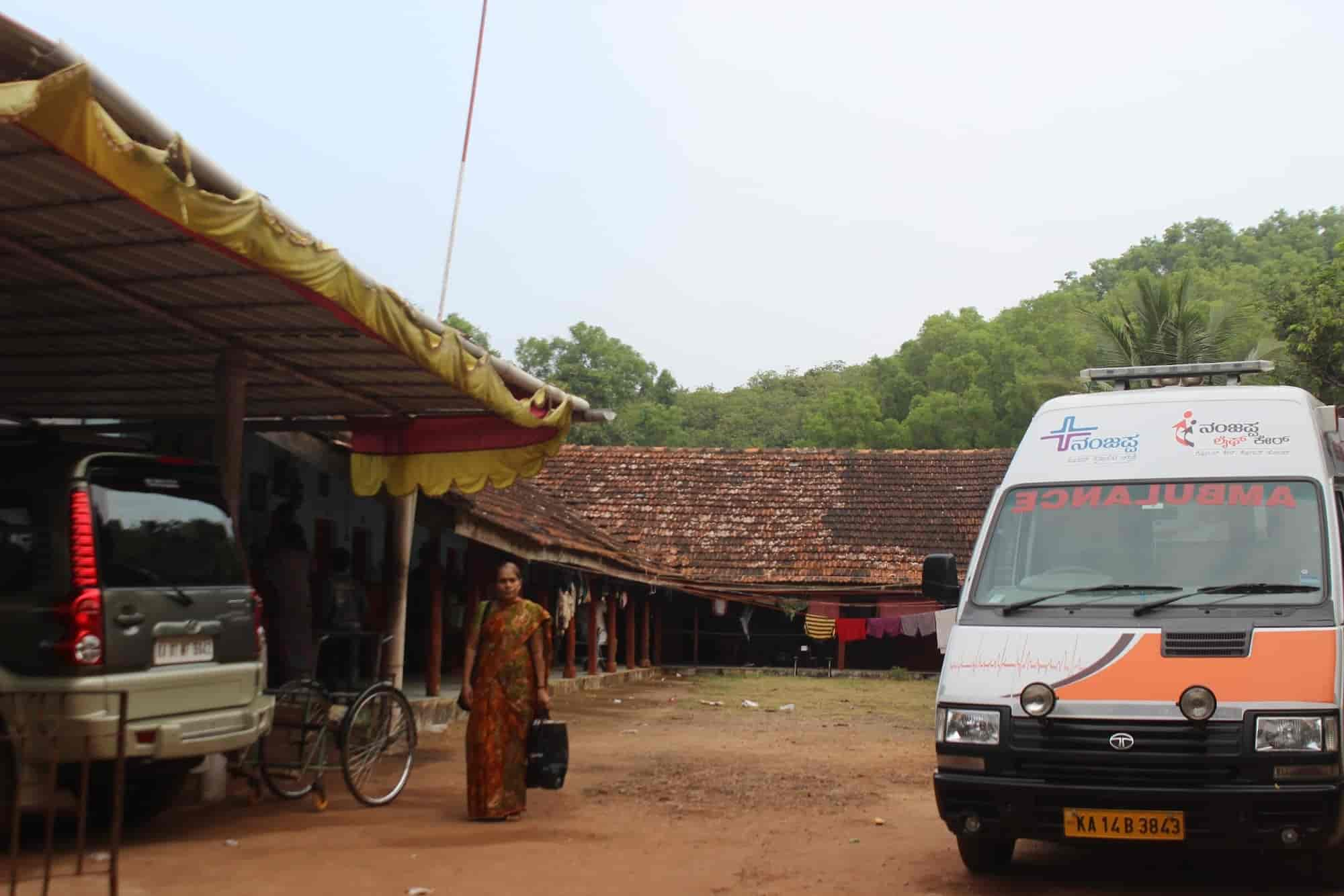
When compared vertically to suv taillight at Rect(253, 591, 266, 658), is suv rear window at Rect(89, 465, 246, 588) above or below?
above

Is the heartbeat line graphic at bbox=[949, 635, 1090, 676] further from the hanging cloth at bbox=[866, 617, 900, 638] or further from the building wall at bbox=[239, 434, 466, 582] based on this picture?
the hanging cloth at bbox=[866, 617, 900, 638]

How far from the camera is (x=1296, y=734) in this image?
6172 millimetres

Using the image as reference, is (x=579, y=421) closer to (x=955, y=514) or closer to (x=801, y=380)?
(x=955, y=514)

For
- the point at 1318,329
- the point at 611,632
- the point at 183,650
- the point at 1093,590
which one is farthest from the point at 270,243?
the point at 1318,329

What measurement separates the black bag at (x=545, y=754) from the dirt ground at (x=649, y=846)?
275 mm

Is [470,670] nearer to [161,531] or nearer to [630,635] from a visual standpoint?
[161,531]

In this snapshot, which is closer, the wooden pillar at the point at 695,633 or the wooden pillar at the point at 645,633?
the wooden pillar at the point at 645,633

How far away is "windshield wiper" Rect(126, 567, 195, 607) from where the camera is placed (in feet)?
23.9

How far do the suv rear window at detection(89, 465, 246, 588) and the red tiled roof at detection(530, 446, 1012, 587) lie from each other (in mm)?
18362

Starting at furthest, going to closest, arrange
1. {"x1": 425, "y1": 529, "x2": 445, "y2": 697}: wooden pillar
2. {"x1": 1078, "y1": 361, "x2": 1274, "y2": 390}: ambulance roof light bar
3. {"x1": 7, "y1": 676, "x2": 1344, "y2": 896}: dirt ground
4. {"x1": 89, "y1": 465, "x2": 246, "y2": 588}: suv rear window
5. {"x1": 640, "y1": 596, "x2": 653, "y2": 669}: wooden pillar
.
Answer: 1. {"x1": 640, "y1": 596, "x2": 653, "y2": 669}: wooden pillar
2. {"x1": 425, "y1": 529, "x2": 445, "y2": 697}: wooden pillar
3. {"x1": 1078, "y1": 361, "x2": 1274, "y2": 390}: ambulance roof light bar
4. {"x1": 89, "y1": 465, "x2": 246, "y2": 588}: suv rear window
5. {"x1": 7, "y1": 676, "x2": 1344, "y2": 896}: dirt ground

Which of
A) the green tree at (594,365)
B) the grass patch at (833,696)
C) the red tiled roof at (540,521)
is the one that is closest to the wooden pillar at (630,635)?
the red tiled roof at (540,521)

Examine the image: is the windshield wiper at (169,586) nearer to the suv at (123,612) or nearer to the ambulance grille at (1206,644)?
the suv at (123,612)

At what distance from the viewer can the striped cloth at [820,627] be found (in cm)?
2473

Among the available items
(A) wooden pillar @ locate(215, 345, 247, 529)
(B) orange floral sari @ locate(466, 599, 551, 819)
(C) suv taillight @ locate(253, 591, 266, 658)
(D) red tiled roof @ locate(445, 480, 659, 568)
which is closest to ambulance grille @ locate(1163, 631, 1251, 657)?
(B) orange floral sari @ locate(466, 599, 551, 819)
